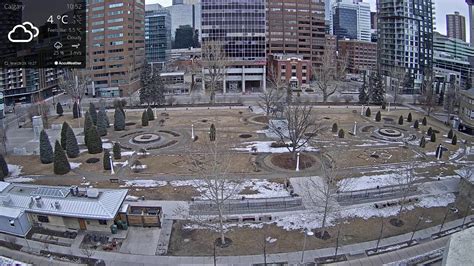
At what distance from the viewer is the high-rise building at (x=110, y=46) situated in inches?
3484

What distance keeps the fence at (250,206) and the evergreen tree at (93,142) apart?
1758cm

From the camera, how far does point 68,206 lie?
25.3m

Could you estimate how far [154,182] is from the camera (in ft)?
109

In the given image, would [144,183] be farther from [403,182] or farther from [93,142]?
[403,182]

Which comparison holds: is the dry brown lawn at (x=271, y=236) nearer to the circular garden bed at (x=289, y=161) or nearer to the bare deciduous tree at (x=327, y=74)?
the circular garden bed at (x=289, y=161)

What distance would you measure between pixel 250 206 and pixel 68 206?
42.8 ft

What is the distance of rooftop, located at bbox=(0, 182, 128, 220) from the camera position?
24812 mm

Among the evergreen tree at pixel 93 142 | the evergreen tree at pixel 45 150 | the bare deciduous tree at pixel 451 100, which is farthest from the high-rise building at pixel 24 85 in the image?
the bare deciduous tree at pixel 451 100

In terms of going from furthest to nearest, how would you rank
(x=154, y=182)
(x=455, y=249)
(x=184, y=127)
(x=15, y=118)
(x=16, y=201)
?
(x=15, y=118)
(x=184, y=127)
(x=154, y=182)
(x=16, y=201)
(x=455, y=249)

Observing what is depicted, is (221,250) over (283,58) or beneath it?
beneath

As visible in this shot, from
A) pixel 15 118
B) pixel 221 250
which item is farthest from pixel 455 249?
pixel 15 118

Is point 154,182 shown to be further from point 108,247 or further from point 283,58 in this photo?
point 283,58

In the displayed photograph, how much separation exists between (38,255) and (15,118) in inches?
2094

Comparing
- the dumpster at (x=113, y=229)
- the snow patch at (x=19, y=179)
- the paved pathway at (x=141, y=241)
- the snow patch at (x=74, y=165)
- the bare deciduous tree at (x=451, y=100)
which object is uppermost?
the bare deciduous tree at (x=451, y=100)
